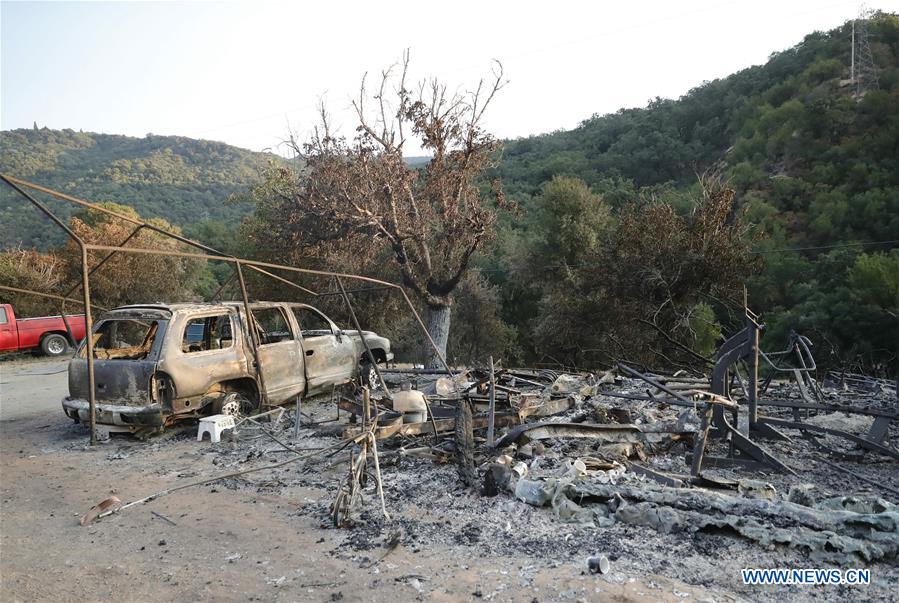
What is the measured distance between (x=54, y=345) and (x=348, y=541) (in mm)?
19127

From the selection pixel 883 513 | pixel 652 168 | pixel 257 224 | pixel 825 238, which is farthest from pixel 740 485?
pixel 652 168

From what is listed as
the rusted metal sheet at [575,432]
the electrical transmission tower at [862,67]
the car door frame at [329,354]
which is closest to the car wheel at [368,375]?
the car door frame at [329,354]

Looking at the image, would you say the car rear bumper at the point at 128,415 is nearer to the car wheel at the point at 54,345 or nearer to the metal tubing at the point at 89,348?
the metal tubing at the point at 89,348

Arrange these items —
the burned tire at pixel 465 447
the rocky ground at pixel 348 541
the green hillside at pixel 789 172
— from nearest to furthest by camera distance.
→ the rocky ground at pixel 348 541
the burned tire at pixel 465 447
the green hillside at pixel 789 172

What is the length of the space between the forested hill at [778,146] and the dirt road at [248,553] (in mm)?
23469

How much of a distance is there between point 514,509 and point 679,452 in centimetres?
241

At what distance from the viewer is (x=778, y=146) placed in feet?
120

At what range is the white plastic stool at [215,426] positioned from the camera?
697 centimetres

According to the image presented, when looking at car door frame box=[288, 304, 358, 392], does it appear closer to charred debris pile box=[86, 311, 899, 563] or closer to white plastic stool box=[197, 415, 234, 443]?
charred debris pile box=[86, 311, 899, 563]

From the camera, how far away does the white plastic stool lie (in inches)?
275

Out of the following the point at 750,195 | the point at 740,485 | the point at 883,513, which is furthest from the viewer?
the point at 750,195

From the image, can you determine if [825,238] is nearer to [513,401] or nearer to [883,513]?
[513,401]

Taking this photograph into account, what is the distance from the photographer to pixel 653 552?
11.8 feet

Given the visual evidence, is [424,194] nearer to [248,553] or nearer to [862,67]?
[248,553]
